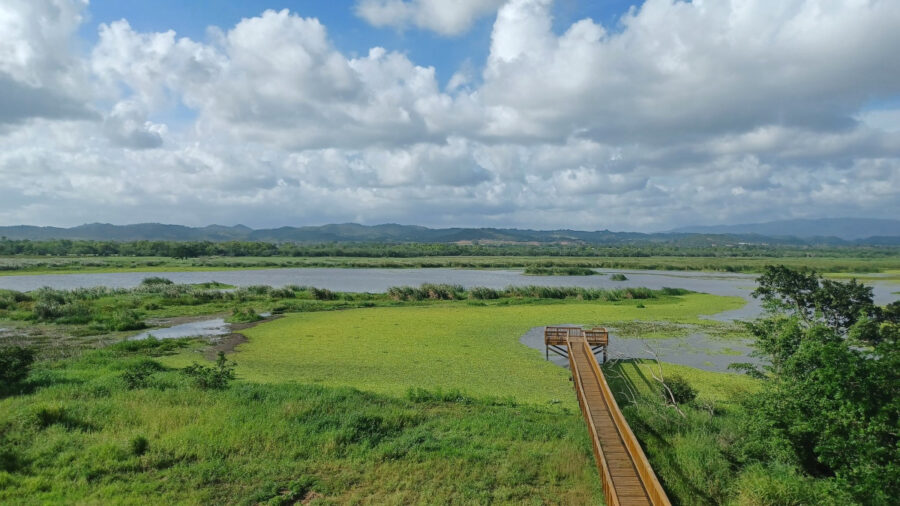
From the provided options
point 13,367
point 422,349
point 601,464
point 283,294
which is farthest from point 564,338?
point 283,294

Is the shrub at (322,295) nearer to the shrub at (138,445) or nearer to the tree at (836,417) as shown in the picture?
the shrub at (138,445)

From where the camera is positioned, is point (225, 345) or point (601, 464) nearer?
point (601, 464)

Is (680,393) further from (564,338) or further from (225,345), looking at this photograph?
(225,345)

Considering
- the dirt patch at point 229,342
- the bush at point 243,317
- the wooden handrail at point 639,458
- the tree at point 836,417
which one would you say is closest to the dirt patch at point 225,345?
the dirt patch at point 229,342

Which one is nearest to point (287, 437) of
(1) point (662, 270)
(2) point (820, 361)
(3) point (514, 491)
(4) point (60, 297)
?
(3) point (514, 491)

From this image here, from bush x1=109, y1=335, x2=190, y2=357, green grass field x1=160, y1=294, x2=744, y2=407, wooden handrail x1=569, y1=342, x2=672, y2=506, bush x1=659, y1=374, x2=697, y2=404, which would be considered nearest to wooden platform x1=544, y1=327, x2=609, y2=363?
green grass field x1=160, y1=294, x2=744, y2=407

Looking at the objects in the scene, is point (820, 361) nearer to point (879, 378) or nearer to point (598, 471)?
point (879, 378)

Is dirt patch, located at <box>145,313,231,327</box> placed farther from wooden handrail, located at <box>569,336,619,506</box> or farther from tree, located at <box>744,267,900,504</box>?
tree, located at <box>744,267,900,504</box>
